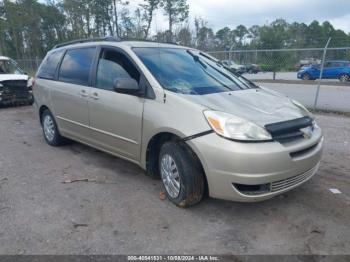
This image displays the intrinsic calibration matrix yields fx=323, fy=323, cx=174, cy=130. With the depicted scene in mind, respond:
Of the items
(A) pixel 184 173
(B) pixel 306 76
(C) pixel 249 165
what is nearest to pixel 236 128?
(C) pixel 249 165

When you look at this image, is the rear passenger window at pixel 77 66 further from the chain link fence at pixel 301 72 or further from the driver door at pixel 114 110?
the chain link fence at pixel 301 72

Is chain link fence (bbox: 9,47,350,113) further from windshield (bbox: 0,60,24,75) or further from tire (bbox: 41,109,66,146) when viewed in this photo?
windshield (bbox: 0,60,24,75)

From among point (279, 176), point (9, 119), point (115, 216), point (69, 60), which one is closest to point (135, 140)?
point (115, 216)

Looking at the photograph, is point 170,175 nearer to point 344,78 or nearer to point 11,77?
point 11,77

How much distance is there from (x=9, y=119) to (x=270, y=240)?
8.26 meters

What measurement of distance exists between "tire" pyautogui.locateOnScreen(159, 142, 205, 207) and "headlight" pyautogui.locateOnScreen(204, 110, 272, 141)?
438mm

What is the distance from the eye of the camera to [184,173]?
328 centimetres

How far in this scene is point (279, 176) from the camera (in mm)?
3064

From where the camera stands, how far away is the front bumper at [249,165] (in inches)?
116

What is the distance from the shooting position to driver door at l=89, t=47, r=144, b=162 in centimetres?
389

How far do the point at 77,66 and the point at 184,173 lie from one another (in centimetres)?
276

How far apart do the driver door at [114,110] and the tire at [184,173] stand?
0.57 meters

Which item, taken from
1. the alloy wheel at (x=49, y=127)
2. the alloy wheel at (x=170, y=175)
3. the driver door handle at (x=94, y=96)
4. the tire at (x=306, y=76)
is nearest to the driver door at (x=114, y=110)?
the driver door handle at (x=94, y=96)

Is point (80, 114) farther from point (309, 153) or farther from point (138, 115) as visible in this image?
point (309, 153)
